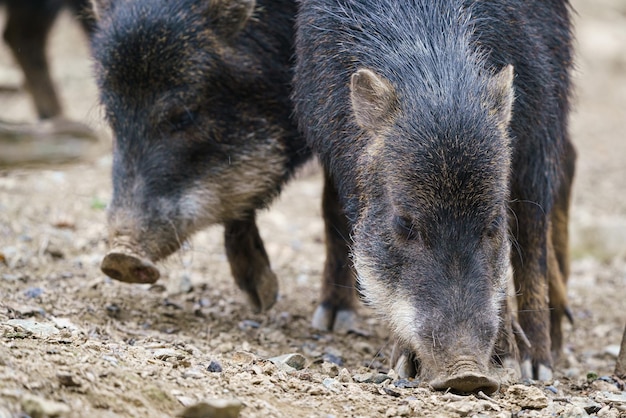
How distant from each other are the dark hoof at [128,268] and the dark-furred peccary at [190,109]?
22 cm

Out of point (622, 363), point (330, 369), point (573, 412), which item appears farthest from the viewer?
point (622, 363)

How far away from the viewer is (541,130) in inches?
206

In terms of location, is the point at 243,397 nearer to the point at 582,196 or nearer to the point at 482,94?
the point at 482,94

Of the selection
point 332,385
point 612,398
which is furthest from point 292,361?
point 612,398

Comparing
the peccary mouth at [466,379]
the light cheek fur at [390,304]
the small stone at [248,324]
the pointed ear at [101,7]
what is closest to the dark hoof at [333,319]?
the small stone at [248,324]

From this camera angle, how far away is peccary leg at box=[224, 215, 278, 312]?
6234 mm

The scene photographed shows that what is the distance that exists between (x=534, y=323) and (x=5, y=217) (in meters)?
4.12

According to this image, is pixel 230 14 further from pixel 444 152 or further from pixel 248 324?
pixel 444 152

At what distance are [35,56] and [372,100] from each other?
677 centimetres

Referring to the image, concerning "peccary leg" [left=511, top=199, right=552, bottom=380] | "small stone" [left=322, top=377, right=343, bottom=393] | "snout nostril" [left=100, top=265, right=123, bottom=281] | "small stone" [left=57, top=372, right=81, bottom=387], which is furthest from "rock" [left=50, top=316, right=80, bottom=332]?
"peccary leg" [left=511, top=199, right=552, bottom=380]

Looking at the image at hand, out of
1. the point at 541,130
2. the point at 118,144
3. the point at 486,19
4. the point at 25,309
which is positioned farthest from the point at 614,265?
the point at 25,309

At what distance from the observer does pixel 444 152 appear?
4203 mm

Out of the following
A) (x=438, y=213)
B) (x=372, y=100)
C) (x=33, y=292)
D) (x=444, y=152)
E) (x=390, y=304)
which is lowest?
(x=33, y=292)

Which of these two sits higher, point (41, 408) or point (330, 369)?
point (41, 408)
